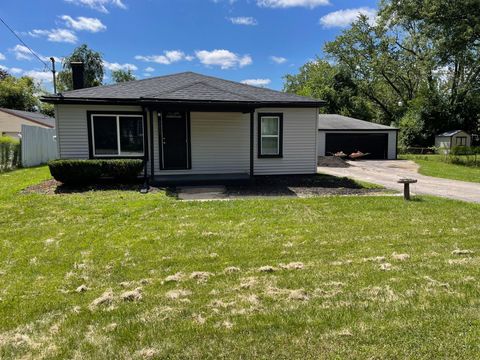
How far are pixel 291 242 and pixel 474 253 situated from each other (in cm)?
240

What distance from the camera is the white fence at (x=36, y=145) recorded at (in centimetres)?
1605

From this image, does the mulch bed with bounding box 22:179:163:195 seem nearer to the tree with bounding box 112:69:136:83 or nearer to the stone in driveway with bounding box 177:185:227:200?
the stone in driveway with bounding box 177:185:227:200

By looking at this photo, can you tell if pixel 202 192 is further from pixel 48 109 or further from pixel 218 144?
pixel 48 109

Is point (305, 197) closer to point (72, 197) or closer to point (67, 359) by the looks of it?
point (72, 197)

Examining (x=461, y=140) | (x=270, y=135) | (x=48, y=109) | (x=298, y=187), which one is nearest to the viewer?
(x=298, y=187)

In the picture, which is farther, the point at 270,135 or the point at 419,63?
the point at 419,63

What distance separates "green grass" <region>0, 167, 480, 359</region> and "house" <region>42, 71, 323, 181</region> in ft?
14.6

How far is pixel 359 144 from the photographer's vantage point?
81.7 ft

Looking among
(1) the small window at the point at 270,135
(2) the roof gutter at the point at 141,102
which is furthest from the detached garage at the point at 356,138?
(2) the roof gutter at the point at 141,102

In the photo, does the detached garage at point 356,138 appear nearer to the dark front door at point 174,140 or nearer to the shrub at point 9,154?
the dark front door at point 174,140

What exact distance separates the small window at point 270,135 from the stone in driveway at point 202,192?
2.95 m

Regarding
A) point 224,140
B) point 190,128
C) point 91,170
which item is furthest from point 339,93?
point 91,170

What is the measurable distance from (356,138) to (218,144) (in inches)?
605

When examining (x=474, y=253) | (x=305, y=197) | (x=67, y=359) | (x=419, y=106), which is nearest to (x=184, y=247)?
(x=67, y=359)
